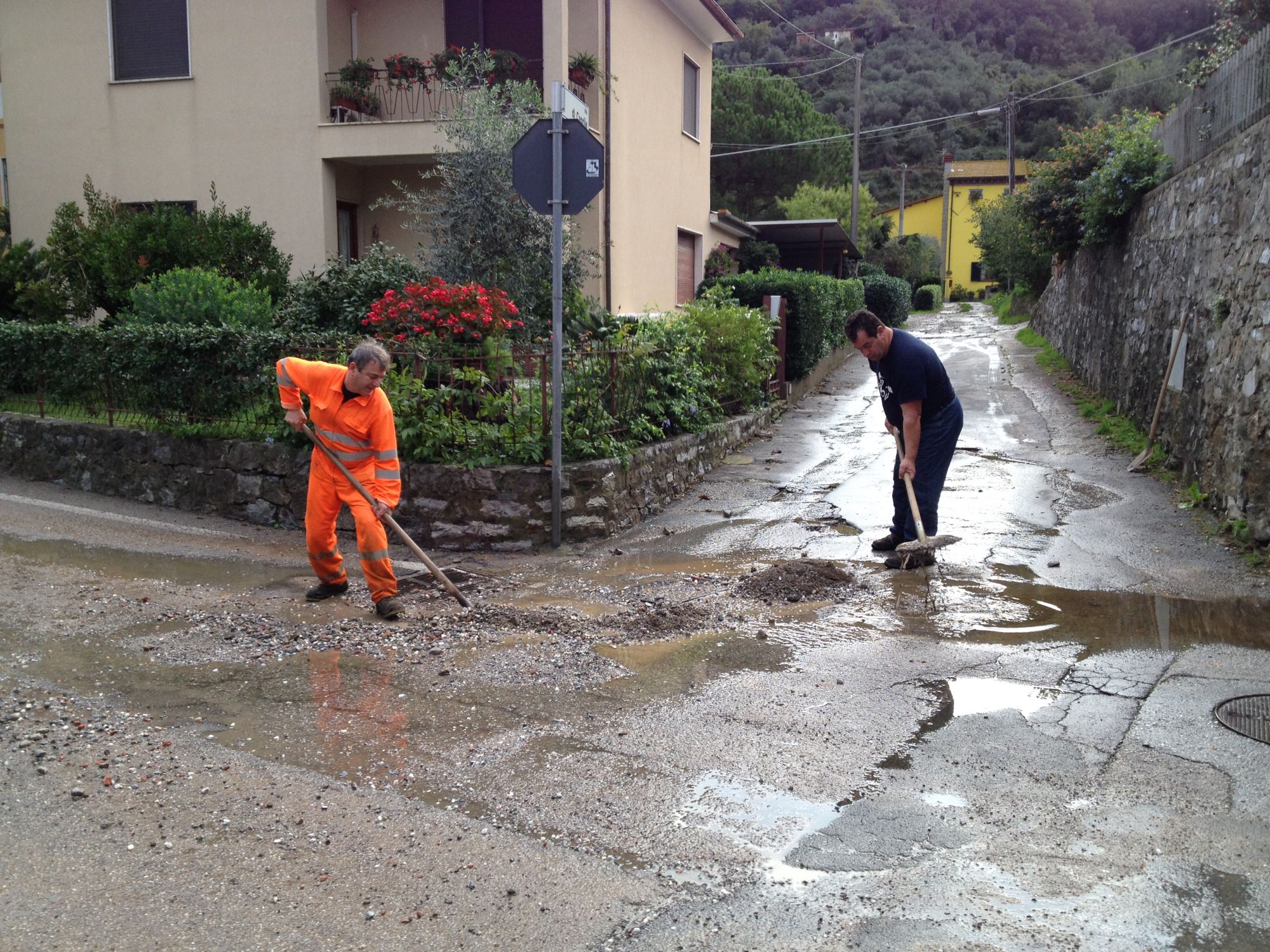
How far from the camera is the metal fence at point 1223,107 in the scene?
338 inches

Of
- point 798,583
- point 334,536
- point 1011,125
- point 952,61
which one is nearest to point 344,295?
point 334,536

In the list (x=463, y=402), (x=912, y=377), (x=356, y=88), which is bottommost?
(x=463, y=402)

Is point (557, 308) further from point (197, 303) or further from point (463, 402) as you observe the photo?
point (197, 303)

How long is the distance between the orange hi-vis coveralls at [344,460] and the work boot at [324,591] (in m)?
0.14

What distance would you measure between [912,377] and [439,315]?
3.77 meters

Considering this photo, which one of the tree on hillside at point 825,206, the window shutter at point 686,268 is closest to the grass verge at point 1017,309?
the tree on hillside at point 825,206

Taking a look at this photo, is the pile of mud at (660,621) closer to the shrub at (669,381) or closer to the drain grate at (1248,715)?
the drain grate at (1248,715)

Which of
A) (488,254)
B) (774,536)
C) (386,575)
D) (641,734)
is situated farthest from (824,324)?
(641,734)

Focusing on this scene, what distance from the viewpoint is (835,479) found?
10320mm

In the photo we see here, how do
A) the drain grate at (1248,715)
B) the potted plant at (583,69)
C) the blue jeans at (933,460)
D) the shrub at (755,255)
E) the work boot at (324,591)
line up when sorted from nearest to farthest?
the drain grate at (1248,715)
the work boot at (324,591)
the blue jeans at (933,460)
the potted plant at (583,69)
the shrub at (755,255)

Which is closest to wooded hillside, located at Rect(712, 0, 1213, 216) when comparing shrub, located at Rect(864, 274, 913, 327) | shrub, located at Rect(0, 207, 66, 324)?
shrub, located at Rect(864, 274, 913, 327)

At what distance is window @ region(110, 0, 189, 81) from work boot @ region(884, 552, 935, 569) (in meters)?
12.8

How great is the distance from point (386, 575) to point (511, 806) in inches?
104

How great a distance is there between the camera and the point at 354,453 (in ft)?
20.7
